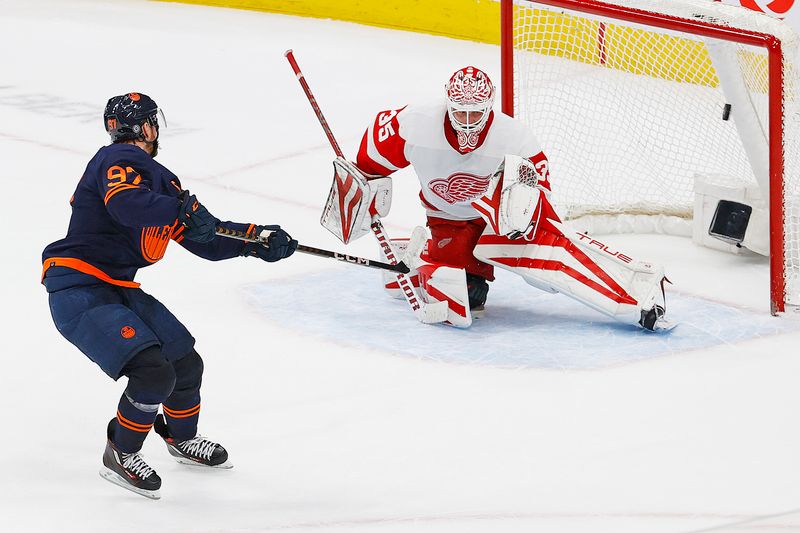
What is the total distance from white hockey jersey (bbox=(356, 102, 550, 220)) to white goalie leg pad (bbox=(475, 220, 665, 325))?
0.53 ft

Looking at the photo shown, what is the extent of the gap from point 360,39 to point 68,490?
202 inches

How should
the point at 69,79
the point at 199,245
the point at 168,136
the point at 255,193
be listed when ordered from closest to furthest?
the point at 199,245
the point at 255,193
the point at 168,136
the point at 69,79

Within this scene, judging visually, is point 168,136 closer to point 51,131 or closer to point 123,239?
point 51,131

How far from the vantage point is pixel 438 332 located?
13.3ft

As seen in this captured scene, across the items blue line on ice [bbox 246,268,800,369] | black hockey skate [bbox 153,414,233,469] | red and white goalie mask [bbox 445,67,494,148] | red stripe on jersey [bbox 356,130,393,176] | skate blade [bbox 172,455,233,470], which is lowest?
skate blade [bbox 172,455,233,470]

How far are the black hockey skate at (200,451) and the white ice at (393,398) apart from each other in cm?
3

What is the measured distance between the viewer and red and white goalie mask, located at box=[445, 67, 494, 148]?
3883 mm

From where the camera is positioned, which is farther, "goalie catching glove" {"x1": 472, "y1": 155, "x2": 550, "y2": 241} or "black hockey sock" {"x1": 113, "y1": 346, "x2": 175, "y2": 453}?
"goalie catching glove" {"x1": 472, "y1": 155, "x2": 550, "y2": 241}

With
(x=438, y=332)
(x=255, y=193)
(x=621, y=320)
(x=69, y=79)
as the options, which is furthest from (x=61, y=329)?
(x=69, y=79)

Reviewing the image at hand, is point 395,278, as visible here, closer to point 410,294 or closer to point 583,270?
point 410,294

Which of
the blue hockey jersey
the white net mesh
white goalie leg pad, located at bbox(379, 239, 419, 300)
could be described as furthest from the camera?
the white net mesh

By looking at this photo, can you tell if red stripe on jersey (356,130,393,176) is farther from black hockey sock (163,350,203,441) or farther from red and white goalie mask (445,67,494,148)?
black hockey sock (163,350,203,441)

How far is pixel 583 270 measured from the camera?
409 centimetres

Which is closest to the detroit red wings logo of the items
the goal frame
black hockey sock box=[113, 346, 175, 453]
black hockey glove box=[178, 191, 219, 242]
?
the goal frame
